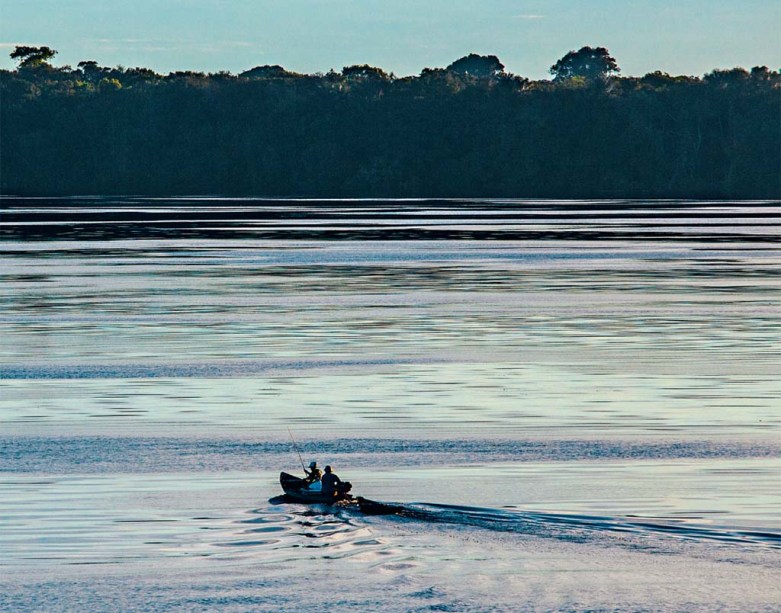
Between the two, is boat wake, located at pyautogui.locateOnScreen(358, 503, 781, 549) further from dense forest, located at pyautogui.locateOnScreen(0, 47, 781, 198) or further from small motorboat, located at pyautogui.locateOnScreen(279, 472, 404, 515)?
dense forest, located at pyautogui.locateOnScreen(0, 47, 781, 198)

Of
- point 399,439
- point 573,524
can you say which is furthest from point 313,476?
point 399,439

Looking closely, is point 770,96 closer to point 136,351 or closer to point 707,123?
point 707,123

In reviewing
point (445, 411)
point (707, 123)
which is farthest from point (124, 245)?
point (707, 123)

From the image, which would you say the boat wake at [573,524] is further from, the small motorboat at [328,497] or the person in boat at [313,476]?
the person in boat at [313,476]

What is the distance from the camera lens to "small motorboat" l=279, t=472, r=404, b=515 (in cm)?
1484

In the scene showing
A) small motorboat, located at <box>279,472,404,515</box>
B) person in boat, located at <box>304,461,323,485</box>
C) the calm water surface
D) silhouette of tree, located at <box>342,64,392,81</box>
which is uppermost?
silhouette of tree, located at <box>342,64,392,81</box>

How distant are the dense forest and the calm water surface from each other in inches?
4699

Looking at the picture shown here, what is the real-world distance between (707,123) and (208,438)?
483 feet

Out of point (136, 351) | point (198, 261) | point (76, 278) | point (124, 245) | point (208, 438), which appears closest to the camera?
point (208, 438)

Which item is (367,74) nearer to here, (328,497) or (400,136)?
(400,136)

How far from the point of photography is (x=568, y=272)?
48062 millimetres

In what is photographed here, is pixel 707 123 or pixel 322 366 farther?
pixel 707 123

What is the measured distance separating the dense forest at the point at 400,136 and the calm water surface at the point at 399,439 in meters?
119

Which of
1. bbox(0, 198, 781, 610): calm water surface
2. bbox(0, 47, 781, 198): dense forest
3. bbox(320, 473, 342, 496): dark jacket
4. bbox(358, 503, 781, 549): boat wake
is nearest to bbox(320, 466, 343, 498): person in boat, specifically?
bbox(320, 473, 342, 496): dark jacket
